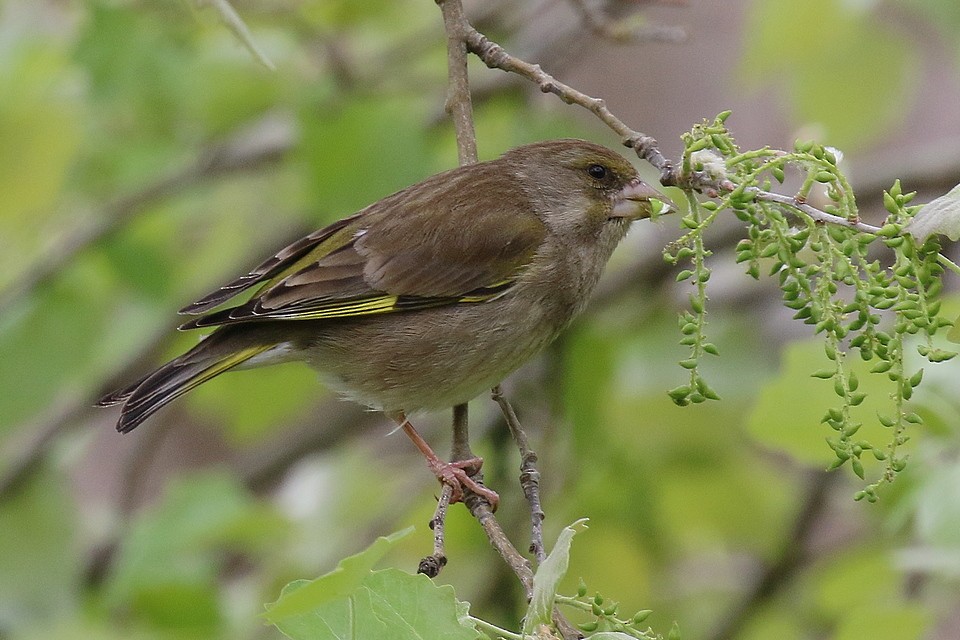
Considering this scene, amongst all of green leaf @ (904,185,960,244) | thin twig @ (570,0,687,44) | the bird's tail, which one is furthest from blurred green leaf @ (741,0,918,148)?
green leaf @ (904,185,960,244)

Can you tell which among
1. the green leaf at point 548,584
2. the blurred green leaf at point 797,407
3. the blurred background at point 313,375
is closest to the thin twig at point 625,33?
the blurred background at point 313,375

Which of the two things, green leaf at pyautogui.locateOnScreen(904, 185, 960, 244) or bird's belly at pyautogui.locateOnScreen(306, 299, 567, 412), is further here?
bird's belly at pyautogui.locateOnScreen(306, 299, 567, 412)

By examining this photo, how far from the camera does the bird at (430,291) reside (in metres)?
3.93

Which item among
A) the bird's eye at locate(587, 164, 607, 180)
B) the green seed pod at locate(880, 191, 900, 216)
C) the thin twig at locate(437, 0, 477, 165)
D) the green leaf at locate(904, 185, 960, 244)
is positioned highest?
the thin twig at locate(437, 0, 477, 165)

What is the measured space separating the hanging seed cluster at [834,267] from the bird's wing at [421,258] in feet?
5.69

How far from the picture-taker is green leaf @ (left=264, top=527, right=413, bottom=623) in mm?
1852

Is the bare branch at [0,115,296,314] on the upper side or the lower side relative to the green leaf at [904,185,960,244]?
upper

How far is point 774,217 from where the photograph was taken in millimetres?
2254

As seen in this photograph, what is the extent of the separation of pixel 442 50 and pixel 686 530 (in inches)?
96.2

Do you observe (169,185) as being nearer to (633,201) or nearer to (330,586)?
(633,201)

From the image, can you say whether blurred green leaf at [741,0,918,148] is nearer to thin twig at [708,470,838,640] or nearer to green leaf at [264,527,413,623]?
thin twig at [708,470,838,640]

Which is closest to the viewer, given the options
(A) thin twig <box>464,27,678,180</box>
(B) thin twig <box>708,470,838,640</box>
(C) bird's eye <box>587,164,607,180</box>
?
(A) thin twig <box>464,27,678,180</box>

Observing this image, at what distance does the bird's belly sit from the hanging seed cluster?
158cm

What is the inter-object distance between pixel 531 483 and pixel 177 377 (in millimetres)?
1256
